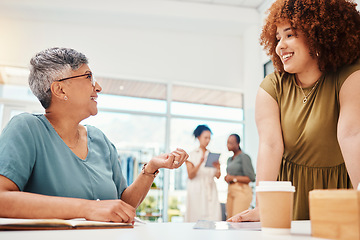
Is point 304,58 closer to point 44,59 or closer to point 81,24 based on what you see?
point 44,59

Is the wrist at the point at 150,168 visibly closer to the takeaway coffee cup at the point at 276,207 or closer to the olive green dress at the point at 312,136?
the olive green dress at the point at 312,136

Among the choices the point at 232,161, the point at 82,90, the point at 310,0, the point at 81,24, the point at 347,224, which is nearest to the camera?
the point at 347,224

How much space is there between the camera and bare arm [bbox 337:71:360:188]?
1.02 m

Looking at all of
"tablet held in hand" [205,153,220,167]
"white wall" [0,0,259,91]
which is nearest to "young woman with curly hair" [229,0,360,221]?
"tablet held in hand" [205,153,220,167]

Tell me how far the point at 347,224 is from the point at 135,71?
5.17m

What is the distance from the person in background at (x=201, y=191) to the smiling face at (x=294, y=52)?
2.76m

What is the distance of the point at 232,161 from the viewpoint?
4266 mm

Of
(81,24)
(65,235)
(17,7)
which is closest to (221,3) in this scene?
(81,24)

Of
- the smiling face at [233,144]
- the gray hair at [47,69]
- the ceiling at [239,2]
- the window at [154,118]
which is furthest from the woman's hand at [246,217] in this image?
the ceiling at [239,2]

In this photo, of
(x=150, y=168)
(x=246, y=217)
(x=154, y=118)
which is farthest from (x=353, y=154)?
(x=154, y=118)

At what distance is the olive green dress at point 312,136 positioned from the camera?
1.23 metres

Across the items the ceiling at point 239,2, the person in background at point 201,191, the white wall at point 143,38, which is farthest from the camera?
the ceiling at point 239,2

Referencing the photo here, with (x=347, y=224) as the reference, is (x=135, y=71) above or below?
above

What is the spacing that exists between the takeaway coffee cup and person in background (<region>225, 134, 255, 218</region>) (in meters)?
3.54
